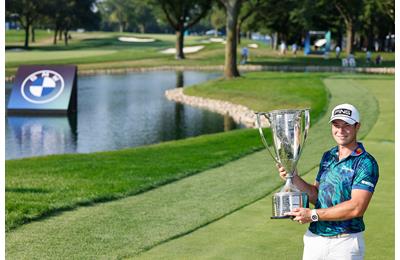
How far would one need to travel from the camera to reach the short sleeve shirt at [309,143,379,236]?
5027 millimetres

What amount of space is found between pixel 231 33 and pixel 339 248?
37.7 meters

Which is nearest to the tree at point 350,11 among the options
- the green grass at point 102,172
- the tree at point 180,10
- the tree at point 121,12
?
the tree at point 180,10

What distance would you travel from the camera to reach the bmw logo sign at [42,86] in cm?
2911

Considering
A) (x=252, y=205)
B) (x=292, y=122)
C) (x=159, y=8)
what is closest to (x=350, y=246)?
(x=292, y=122)

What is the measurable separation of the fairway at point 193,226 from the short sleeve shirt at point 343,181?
2890 millimetres

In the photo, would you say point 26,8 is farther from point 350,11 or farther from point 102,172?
point 102,172

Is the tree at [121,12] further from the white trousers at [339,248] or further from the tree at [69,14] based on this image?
the white trousers at [339,248]

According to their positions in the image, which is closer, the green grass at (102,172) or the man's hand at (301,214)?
the man's hand at (301,214)

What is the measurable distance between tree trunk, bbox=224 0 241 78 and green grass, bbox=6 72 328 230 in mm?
20311

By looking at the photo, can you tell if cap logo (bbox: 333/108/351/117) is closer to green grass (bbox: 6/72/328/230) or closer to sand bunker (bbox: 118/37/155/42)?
green grass (bbox: 6/72/328/230)

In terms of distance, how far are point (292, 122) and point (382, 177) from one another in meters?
8.60

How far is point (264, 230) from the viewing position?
30.4 ft

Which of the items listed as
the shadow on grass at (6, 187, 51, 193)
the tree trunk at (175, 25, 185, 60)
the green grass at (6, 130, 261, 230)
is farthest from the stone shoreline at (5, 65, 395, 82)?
the shadow on grass at (6, 187, 51, 193)

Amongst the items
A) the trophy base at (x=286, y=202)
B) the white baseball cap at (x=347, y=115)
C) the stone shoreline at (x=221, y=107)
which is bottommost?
the stone shoreline at (x=221, y=107)
